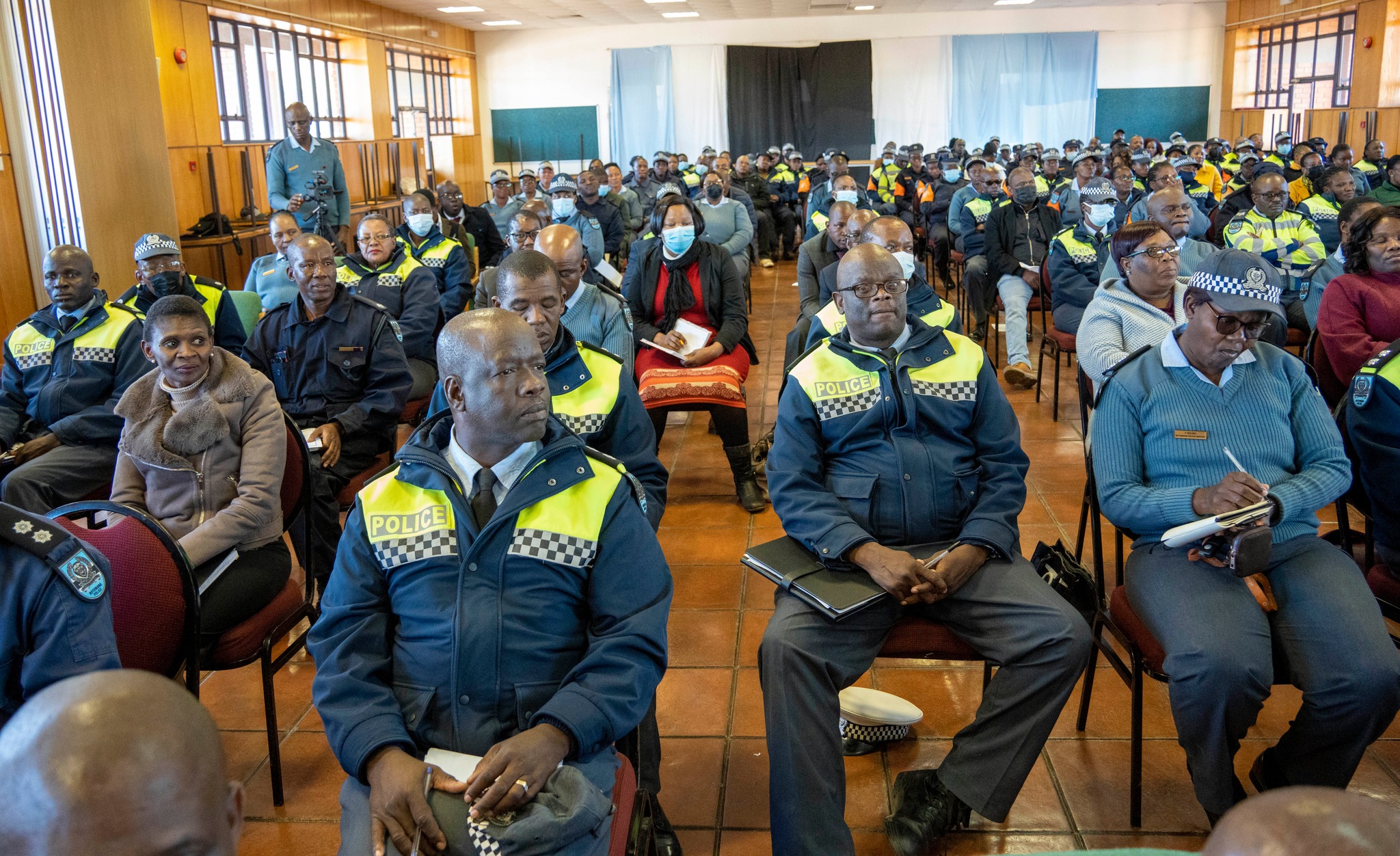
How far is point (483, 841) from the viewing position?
1460 millimetres

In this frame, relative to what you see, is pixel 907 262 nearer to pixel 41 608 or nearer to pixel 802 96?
pixel 41 608

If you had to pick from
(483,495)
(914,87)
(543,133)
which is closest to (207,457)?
(483,495)

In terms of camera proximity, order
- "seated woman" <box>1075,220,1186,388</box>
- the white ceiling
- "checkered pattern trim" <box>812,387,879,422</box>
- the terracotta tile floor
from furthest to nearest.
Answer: the white ceiling < "seated woman" <box>1075,220,1186,388</box> < "checkered pattern trim" <box>812,387,879,422</box> < the terracotta tile floor

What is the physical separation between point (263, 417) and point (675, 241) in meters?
2.44

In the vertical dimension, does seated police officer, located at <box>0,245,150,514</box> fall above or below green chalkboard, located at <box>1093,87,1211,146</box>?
below

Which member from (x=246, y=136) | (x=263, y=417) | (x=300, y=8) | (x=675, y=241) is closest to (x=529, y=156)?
(x=300, y=8)

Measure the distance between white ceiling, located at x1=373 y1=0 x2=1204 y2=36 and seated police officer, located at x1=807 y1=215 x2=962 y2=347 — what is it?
1185cm

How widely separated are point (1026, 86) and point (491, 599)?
1891 cm

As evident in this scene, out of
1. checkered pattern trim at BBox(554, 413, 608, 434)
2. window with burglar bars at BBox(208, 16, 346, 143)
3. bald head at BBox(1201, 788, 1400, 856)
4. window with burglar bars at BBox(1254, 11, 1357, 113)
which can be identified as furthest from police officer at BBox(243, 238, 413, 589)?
window with burglar bars at BBox(1254, 11, 1357, 113)

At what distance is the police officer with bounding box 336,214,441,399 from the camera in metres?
4.64

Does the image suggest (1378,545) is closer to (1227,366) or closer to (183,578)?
(1227,366)

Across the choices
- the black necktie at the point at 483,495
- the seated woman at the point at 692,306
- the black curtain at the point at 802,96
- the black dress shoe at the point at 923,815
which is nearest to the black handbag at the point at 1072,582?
the black dress shoe at the point at 923,815

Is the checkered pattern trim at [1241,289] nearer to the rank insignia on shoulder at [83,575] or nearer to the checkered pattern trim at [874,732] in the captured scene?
the checkered pattern trim at [874,732]

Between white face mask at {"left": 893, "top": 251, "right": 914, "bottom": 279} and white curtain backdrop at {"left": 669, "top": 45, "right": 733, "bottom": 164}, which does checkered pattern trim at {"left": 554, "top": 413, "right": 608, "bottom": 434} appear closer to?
white face mask at {"left": 893, "top": 251, "right": 914, "bottom": 279}
